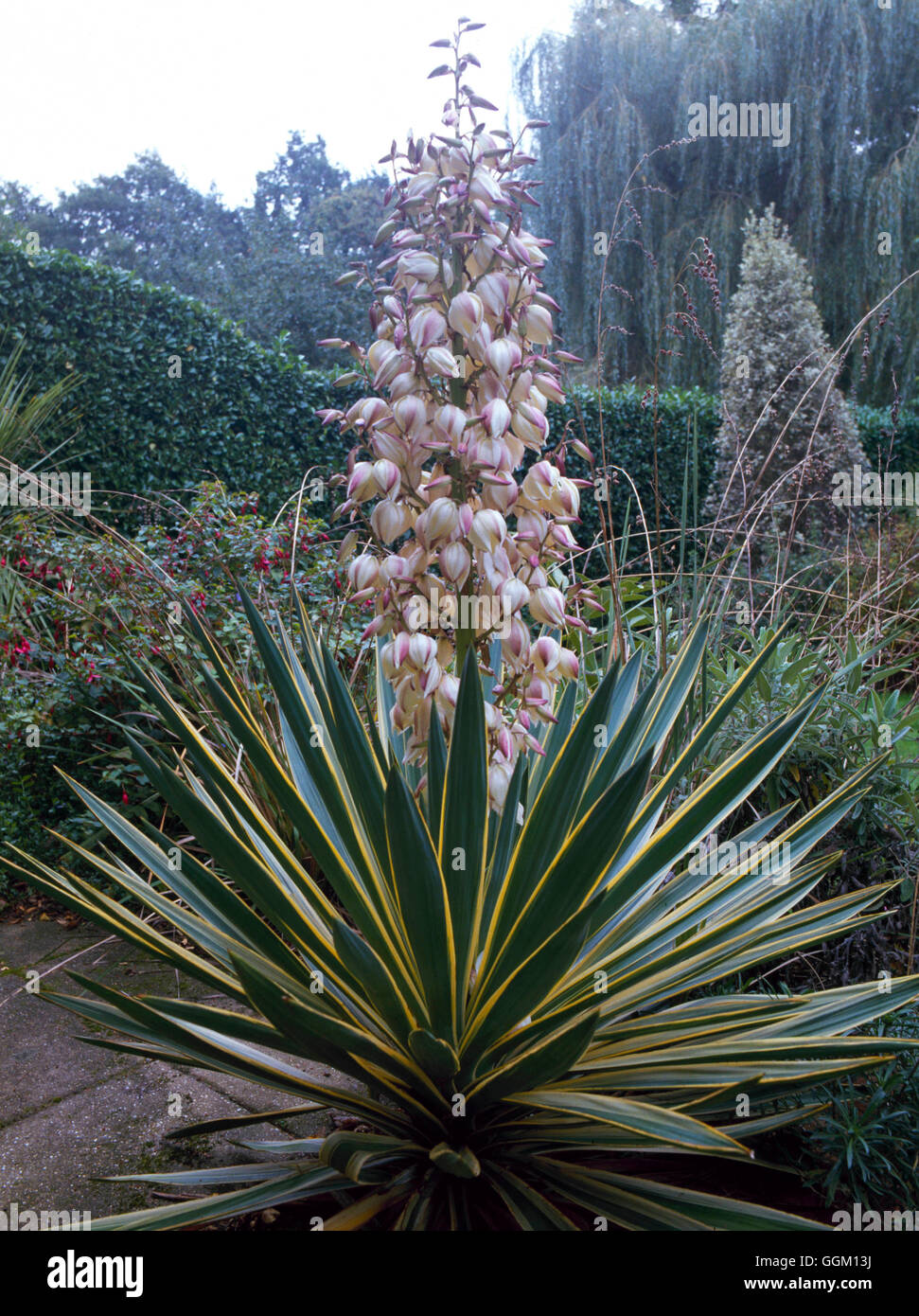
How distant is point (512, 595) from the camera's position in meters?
1.26

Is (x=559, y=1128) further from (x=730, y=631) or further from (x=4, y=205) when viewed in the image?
(x=4, y=205)

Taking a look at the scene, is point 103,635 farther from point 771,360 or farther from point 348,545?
point 771,360

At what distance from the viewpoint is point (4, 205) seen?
69.2 ft

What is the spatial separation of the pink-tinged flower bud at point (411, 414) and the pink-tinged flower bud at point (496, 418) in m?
0.09

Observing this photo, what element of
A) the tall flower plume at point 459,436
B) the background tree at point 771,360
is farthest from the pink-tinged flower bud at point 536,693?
the background tree at point 771,360

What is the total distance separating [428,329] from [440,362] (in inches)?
2.0

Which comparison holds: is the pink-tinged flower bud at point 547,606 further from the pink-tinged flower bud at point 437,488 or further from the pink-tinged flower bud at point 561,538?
the pink-tinged flower bud at point 437,488

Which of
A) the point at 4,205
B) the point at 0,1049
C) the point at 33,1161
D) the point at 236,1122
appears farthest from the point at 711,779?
the point at 4,205

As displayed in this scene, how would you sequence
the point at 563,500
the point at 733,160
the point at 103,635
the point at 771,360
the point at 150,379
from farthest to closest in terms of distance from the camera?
the point at 733,160, the point at 771,360, the point at 150,379, the point at 103,635, the point at 563,500

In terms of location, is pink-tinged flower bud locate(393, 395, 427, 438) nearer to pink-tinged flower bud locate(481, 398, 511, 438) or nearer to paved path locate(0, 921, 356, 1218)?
pink-tinged flower bud locate(481, 398, 511, 438)

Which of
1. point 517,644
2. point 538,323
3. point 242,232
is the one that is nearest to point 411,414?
point 538,323

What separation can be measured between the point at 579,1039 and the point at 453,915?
0.27 metres

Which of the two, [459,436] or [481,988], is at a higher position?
[459,436]

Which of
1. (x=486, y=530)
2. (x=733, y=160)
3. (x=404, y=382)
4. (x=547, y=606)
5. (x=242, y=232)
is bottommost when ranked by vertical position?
(x=547, y=606)
